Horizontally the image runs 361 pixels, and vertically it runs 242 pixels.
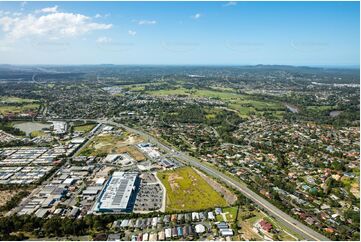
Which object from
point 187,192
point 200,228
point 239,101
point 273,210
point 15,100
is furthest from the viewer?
point 239,101

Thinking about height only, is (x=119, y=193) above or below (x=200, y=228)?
above

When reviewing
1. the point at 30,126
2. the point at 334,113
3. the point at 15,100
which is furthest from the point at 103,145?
the point at 334,113

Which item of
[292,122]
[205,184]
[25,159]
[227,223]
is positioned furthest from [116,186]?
[292,122]

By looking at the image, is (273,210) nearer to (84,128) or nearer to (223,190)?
(223,190)

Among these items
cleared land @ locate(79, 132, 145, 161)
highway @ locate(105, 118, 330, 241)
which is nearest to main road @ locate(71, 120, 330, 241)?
highway @ locate(105, 118, 330, 241)

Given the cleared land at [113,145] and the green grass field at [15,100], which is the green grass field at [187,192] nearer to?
the cleared land at [113,145]
